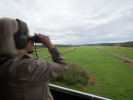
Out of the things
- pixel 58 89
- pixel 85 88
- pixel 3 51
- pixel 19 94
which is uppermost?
pixel 3 51

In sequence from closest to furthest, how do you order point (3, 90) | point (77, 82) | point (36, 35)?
point (3, 90) < point (36, 35) < point (77, 82)

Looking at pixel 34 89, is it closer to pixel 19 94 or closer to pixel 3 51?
pixel 19 94

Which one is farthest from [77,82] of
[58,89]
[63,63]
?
[63,63]

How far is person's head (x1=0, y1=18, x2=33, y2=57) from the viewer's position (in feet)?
2.24

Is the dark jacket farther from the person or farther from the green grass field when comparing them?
the green grass field

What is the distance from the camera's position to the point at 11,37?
27.5 inches

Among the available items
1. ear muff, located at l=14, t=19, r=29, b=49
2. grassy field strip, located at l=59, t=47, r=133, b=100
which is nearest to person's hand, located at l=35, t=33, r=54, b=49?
ear muff, located at l=14, t=19, r=29, b=49

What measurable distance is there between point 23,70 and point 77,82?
17.6 feet

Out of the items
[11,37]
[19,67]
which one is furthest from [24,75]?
[11,37]

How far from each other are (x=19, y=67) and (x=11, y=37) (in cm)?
24

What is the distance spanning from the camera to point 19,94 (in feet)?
2.37

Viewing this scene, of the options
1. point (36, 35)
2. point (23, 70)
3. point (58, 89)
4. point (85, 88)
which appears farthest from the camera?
point (85, 88)

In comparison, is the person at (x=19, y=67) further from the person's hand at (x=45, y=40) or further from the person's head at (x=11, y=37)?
the person's hand at (x=45, y=40)

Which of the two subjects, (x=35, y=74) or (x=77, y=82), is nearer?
(x=35, y=74)
